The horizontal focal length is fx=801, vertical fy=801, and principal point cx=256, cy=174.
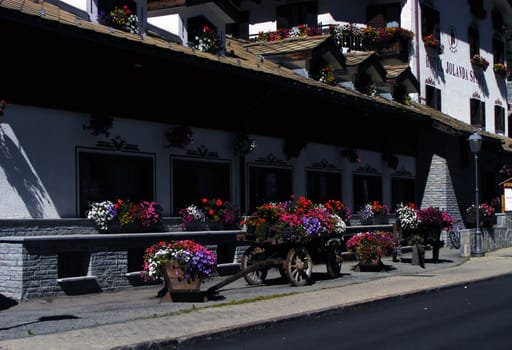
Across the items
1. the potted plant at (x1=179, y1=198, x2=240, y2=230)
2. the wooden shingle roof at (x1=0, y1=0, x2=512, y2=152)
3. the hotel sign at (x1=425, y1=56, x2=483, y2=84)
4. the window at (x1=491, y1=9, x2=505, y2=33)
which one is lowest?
the potted plant at (x1=179, y1=198, x2=240, y2=230)

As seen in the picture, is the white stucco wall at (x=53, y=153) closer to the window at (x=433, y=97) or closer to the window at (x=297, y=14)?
the window at (x=297, y=14)

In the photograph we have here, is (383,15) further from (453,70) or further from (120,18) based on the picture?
(120,18)

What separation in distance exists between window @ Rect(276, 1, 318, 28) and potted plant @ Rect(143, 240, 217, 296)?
21.6 meters

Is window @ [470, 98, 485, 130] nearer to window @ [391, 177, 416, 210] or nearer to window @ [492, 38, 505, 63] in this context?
window @ [492, 38, 505, 63]

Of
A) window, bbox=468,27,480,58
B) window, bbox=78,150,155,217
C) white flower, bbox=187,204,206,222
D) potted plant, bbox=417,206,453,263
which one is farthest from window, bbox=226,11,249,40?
window, bbox=78,150,155,217

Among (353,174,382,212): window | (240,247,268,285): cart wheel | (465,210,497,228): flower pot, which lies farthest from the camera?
(465,210,497,228): flower pot

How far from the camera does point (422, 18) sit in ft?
112

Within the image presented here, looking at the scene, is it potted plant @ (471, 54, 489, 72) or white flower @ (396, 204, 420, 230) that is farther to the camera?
potted plant @ (471, 54, 489, 72)

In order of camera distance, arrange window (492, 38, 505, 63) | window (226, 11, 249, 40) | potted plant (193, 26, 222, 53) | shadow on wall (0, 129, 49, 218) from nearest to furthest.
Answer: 1. shadow on wall (0, 129, 49, 218)
2. potted plant (193, 26, 222, 53)
3. window (226, 11, 249, 40)
4. window (492, 38, 505, 63)

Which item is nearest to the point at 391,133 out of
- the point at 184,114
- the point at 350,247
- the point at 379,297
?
the point at 350,247

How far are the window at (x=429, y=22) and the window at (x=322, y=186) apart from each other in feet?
37.6

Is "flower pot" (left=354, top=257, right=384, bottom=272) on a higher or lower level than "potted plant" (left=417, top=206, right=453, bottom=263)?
lower

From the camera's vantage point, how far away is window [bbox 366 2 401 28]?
33.5 m

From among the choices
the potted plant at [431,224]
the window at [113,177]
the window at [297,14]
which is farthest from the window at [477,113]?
the window at [113,177]
